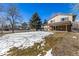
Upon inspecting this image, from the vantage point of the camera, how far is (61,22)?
3666mm

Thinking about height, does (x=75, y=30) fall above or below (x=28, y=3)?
below

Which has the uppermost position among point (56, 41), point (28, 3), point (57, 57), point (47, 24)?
point (28, 3)

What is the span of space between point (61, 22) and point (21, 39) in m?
0.65

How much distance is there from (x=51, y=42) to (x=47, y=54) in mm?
188

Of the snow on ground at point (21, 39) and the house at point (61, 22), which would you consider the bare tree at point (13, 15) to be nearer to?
the snow on ground at point (21, 39)

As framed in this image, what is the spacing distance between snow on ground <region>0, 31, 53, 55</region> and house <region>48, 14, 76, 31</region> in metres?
0.16

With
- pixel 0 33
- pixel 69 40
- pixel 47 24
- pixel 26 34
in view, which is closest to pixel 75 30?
pixel 69 40

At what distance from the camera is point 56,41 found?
144 inches

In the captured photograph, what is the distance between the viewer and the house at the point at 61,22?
3.63 meters

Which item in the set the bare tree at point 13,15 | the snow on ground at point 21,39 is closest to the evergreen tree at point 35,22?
the snow on ground at point 21,39

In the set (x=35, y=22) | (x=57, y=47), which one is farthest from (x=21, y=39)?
(x=57, y=47)

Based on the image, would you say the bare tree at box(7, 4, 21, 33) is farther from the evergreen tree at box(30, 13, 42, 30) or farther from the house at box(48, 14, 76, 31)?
the house at box(48, 14, 76, 31)

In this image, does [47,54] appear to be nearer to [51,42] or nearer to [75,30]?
[51,42]

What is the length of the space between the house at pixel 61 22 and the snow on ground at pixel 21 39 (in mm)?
156
